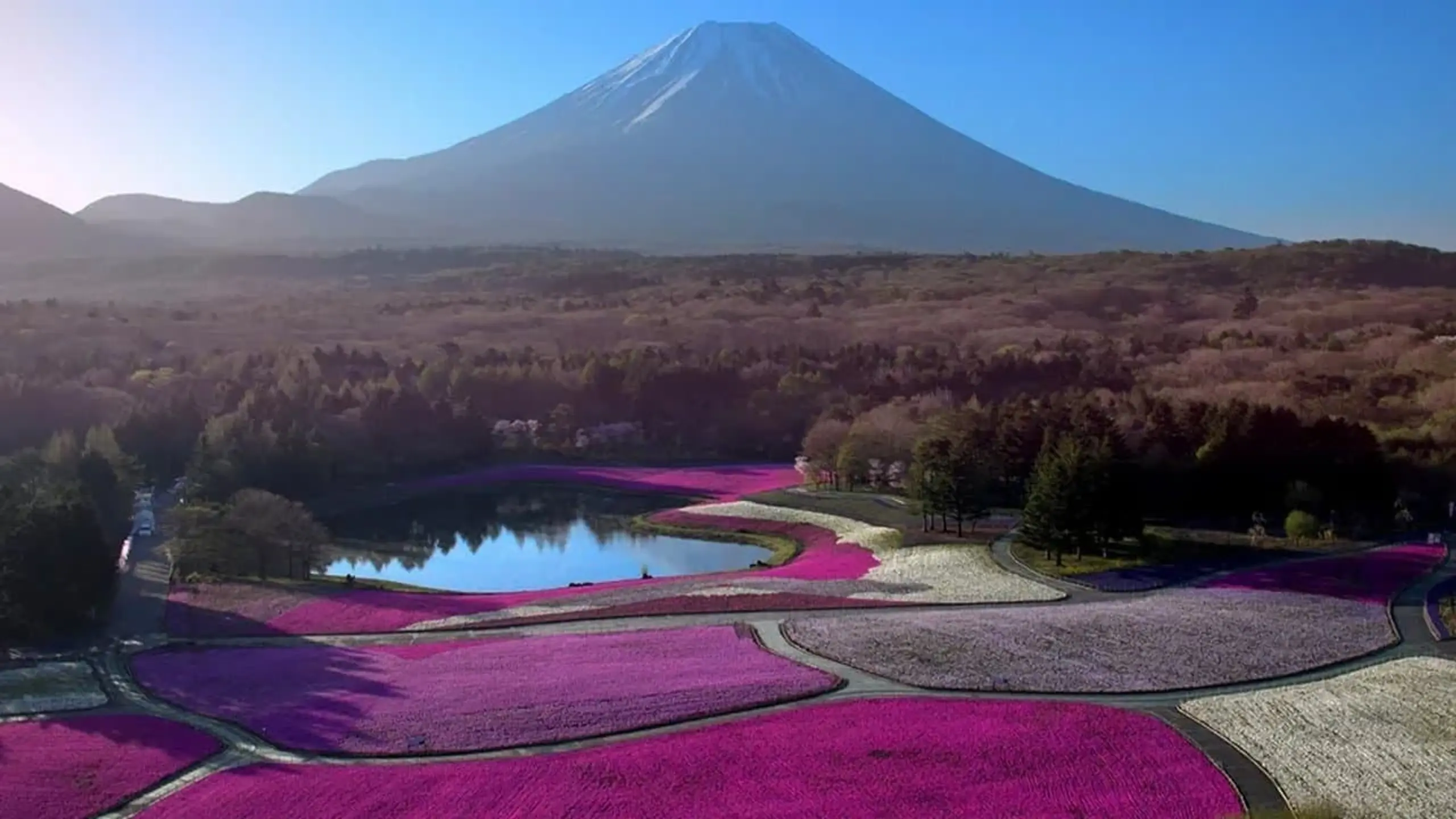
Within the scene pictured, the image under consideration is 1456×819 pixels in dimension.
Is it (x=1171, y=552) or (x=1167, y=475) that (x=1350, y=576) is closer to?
(x=1171, y=552)

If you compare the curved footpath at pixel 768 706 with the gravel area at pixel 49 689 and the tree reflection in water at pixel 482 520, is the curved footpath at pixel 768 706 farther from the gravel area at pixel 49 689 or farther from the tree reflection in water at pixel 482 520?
the tree reflection in water at pixel 482 520

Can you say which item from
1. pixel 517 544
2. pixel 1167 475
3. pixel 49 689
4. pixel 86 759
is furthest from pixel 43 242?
pixel 86 759

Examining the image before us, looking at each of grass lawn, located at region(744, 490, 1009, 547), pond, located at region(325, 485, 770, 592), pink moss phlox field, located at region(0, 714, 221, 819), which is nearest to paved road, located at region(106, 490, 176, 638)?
pond, located at region(325, 485, 770, 592)

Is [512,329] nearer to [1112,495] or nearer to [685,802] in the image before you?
[1112,495]

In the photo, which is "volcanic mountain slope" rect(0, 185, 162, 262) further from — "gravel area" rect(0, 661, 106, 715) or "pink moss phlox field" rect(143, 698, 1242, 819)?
"pink moss phlox field" rect(143, 698, 1242, 819)

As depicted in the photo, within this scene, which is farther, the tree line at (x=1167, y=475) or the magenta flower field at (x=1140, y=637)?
the tree line at (x=1167, y=475)

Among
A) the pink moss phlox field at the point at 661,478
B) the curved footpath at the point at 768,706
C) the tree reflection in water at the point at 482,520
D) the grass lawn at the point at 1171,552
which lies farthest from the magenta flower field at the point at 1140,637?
the pink moss phlox field at the point at 661,478
